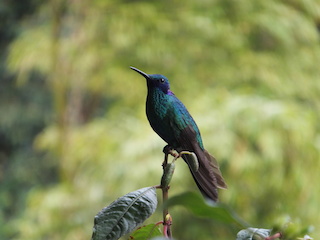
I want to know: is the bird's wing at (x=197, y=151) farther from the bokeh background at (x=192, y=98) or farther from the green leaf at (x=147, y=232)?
the bokeh background at (x=192, y=98)

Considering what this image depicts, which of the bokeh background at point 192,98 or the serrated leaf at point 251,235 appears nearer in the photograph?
the serrated leaf at point 251,235

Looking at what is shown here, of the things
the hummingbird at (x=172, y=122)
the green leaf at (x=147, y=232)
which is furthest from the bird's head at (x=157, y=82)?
the green leaf at (x=147, y=232)

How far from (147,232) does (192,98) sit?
6.04ft

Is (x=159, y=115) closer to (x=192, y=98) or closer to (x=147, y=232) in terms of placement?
(x=147, y=232)

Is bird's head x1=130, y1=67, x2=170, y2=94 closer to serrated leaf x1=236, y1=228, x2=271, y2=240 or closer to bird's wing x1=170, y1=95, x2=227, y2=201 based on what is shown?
bird's wing x1=170, y1=95, x2=227, y2=201

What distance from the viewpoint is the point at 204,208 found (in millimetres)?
223

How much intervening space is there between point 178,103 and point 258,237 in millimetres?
150

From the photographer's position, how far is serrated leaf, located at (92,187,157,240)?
29cm

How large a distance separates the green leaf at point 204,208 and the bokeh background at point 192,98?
4.83 ft

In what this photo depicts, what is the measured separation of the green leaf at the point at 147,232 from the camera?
1.05 feet

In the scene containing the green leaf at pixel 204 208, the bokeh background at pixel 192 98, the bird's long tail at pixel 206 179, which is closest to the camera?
the green leaf at pixel 204 208

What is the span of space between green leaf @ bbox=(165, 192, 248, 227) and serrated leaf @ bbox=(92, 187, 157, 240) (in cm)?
8

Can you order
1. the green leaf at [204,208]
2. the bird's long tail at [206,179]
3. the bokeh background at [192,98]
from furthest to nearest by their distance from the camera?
the bokeh background at [192,98], the bird's long tail at [206,179], the green leaf at [204,208]

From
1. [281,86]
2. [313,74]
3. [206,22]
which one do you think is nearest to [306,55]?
[313,74]
